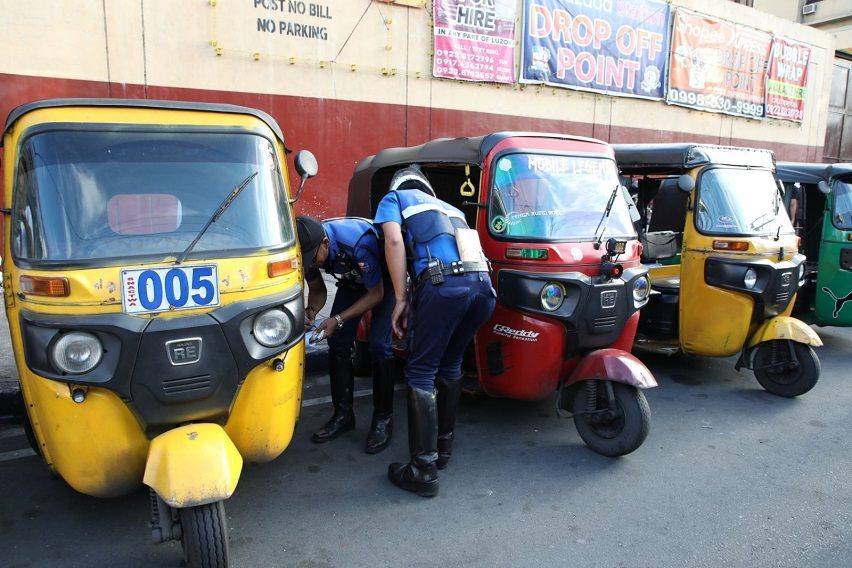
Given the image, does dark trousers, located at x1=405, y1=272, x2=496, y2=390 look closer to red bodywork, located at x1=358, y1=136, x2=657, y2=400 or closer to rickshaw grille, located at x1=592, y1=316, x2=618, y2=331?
red bodywork, located at x1=358, y1=136, x2=657, y2=400

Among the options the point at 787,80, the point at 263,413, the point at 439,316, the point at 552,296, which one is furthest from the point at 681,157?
the point at 787,80

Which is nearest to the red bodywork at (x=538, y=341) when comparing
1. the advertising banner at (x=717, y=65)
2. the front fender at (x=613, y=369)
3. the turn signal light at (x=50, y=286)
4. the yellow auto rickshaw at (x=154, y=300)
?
the front fender at (x=613, y=369)

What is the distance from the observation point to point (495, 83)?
38.8 feet

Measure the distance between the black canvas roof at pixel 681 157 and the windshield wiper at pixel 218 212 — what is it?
398 centimetres

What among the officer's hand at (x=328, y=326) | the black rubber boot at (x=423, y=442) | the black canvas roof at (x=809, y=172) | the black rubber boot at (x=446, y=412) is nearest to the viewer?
the black rubber boot at (x=423, y=442)

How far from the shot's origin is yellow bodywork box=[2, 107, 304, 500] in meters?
2.39

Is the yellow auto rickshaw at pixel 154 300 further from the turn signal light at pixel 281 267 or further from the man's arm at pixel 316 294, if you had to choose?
the man's arm at pixel 316 294

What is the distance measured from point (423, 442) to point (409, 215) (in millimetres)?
1281

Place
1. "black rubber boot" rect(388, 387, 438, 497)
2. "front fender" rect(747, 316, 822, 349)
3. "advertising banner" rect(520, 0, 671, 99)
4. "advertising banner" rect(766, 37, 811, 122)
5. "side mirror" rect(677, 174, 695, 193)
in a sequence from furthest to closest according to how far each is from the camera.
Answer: "advertising banner" rect(766, 37, 811, 122)
"advertising banner" rect(520, 0, 671, 99)
"side mirror" rect(677, 174, 695, 193)
"front fender" rect(747, 316, 822, 349)
"black rubber boot" rect(388, 387, 438, 497)

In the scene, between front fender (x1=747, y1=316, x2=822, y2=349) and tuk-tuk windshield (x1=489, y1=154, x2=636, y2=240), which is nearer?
tuk-tuk windshield (x1=489, y1=154, x2=636, y2=240)

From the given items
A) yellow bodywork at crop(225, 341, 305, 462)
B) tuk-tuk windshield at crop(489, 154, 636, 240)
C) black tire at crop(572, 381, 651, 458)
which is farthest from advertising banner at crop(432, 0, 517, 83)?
yellow bodywork at crop(225, 341, 305, 462)

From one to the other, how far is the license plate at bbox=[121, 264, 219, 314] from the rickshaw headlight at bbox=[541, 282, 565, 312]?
6.77ft

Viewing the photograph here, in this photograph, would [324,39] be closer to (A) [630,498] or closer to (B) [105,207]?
(B) [105,207]

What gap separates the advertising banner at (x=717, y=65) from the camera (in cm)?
1436
